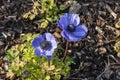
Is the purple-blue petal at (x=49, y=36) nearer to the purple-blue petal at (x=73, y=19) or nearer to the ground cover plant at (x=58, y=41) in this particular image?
the ground cover plant at (x=58, y=41)

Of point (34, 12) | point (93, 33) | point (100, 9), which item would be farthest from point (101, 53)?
point (34, 12)

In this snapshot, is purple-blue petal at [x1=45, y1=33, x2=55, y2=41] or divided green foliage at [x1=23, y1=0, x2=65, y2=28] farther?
divided green foliage at [x1=23, y1=0, x2=65, y2=28]

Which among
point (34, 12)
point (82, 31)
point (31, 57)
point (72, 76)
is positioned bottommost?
point (72, 76)

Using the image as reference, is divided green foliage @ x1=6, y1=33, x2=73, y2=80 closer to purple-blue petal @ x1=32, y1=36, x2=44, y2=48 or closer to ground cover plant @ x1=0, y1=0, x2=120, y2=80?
ground cover plant @ x1=0, y1=0, x2=120, y2=80

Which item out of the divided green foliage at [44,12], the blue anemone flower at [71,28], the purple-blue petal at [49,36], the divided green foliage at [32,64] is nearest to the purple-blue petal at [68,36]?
the blue anemone flower at [71,28]

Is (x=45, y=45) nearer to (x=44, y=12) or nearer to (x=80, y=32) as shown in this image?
(x=80, y=32)

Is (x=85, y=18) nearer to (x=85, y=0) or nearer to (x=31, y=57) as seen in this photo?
(x=85, y=0)

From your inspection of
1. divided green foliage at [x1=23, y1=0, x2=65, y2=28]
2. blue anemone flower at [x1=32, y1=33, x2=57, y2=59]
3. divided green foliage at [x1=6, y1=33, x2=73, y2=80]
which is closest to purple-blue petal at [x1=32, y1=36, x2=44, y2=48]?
blue anemone flower at [x1=32, y1=33, x2=57, y2=59]

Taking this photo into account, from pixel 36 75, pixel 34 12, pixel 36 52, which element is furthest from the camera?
pixel 34 12
